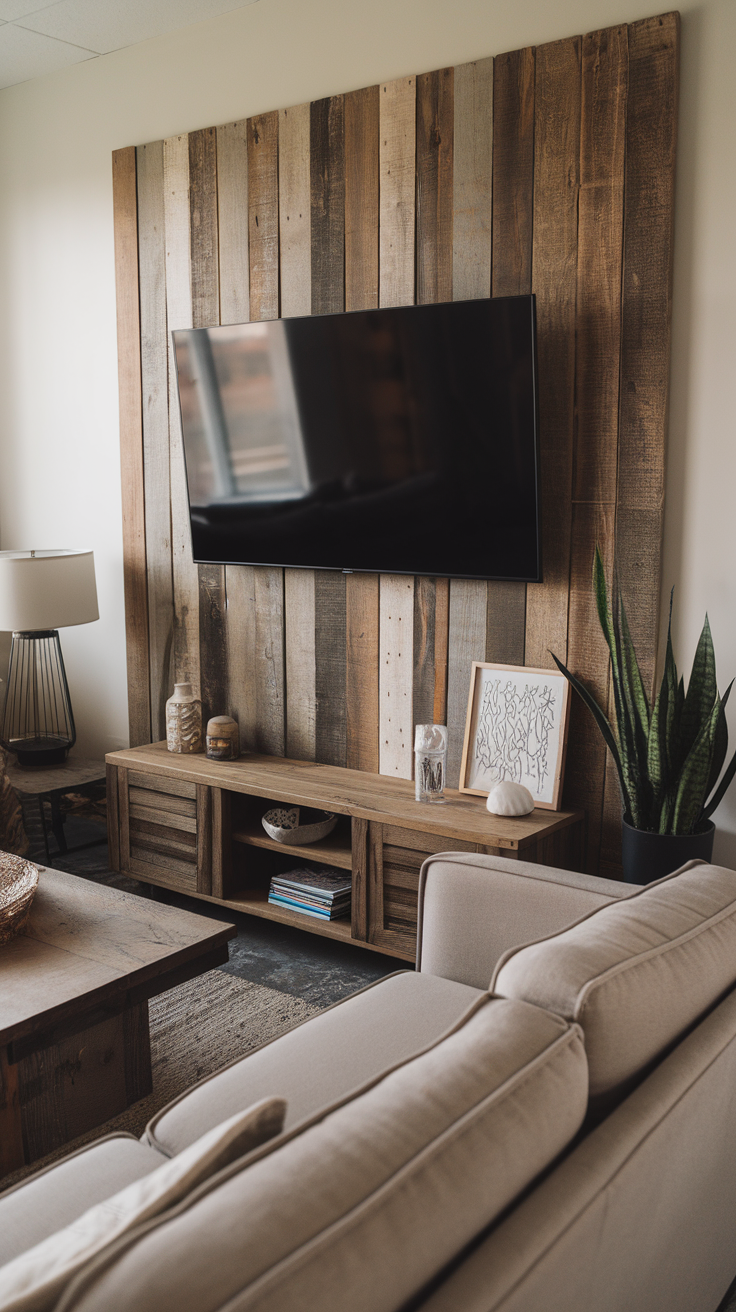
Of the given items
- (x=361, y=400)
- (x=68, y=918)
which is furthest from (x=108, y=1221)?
(x=361, y=400)

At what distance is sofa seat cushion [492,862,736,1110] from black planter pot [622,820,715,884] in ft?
3.32

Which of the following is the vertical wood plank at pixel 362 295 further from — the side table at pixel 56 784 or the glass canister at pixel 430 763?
the side table at pixel 56 784

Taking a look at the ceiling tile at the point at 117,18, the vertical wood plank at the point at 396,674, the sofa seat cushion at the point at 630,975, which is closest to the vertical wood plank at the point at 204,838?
the vertical wood plank at the point at 396,674

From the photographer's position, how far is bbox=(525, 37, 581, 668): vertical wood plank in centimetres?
256

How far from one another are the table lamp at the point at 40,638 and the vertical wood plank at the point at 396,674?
3.71 feet

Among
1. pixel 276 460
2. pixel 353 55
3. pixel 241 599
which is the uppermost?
pixel 353 55

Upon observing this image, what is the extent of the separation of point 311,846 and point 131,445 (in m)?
1.59

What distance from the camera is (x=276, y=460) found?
3.16 meters

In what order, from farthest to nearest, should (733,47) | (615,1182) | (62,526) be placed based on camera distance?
(62,526) < (733,47) < (615,1182)

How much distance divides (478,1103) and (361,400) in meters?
2.33

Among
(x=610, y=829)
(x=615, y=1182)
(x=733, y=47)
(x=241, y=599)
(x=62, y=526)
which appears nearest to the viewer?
(x=615, y=1182)

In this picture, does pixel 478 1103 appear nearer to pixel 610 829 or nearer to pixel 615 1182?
pixel 615 1182

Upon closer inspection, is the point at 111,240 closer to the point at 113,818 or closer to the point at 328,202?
the point at 328,202

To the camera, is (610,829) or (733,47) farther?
(610,829)
